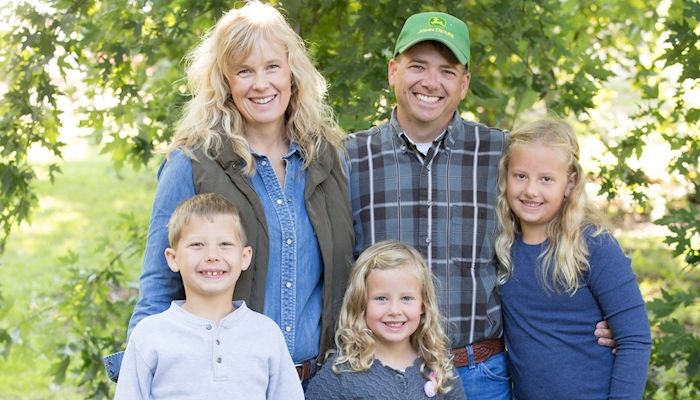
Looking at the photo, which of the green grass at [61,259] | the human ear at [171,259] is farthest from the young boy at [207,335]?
the green grass at [61,259]

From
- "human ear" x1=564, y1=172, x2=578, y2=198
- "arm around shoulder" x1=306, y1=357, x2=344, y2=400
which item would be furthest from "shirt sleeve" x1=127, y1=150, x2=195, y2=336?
"human ear" x1=564, y1=172, x2=578, y2=198

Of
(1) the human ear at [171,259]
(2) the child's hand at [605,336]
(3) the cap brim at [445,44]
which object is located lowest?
(2) the child's hand at [605,336]

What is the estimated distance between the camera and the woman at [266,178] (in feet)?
10.4

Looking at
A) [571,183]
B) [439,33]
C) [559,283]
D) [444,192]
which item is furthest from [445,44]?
[559,283]

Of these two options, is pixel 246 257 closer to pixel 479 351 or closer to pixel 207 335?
pixel 207 335

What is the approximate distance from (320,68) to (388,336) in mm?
2070

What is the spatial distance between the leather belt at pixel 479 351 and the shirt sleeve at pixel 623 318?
0.41m

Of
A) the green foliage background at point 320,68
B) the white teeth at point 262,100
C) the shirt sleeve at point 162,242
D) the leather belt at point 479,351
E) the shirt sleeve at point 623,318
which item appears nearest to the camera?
the shirt sleeve at point 162,242

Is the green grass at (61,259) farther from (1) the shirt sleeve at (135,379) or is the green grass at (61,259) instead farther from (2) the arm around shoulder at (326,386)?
(1) the shirt sleeve at (135,379)

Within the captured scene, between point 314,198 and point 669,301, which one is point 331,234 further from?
point 669,301

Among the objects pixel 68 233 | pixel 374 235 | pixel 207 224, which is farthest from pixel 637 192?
pixel 68 233

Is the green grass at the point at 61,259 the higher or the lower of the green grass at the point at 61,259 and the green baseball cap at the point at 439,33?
the lower

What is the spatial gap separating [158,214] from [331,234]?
0.56 metres

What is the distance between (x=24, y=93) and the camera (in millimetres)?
4727
